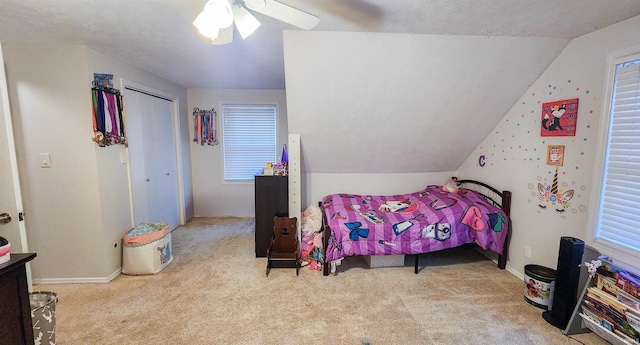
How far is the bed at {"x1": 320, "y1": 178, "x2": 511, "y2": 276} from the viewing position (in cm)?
284

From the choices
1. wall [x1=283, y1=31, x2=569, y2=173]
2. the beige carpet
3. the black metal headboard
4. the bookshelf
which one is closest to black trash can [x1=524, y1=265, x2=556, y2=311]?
the beige carpet

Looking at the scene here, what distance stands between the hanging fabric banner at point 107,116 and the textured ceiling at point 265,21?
1.35 ft

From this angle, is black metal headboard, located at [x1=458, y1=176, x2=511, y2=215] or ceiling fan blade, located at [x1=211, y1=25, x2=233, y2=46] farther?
black metal headboard, located at [x1=458, y1=176, x2=511, y2=215]

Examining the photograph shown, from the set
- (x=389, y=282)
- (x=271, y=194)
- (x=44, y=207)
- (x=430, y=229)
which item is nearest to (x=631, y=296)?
(x=430, y=229)

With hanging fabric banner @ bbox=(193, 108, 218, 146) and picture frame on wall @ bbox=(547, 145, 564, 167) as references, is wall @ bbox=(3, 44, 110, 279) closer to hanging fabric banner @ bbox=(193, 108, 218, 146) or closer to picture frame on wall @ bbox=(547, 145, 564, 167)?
hanging fabric banner @ bbox=(193, 108, 218, 146)

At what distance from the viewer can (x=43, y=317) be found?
169 centimetres

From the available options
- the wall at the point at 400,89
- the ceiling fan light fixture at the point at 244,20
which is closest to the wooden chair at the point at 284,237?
the wall at the point at 400,89

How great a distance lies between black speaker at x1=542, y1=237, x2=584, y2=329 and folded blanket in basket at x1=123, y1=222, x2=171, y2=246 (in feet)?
12.4

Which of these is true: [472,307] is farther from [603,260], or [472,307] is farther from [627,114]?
[627,114]

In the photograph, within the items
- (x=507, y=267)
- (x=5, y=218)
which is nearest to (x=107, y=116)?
(x=5, y=218)

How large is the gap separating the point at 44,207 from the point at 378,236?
11.0ft

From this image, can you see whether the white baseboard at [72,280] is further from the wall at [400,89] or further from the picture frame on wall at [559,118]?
the picture frame on wall at [559,118]

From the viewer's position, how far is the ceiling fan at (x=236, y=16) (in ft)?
4.46

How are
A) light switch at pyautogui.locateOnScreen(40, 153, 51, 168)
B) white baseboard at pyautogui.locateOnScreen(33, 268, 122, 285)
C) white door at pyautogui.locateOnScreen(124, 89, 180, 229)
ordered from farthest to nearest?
white door at pyautogui.locateOnScreen(124, 89, 180, 229) < white baseboard at pyautogui.locateOnScreen(33, 268, 122, 285) < light switch at pyautogui.locateOnScreen(40, 153, 51, 168)
